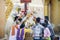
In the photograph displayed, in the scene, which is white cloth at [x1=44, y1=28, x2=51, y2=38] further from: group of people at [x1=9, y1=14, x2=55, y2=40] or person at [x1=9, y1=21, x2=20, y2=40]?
person at [x1=9, y1=21, x2=20, y2=40]

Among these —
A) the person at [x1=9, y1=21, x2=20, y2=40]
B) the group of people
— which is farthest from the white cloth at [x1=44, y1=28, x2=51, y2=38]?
the person at [x1=9, y1=21, x2=20, y2=40]

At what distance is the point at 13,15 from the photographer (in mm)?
1844

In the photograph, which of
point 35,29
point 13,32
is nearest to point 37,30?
point 35,29

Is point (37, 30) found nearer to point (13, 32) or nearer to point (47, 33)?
point (47, 33)

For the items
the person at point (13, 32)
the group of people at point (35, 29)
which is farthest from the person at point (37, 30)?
the person at point (13, 32)

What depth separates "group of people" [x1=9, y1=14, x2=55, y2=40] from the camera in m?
1.80

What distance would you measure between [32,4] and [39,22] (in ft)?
0.84

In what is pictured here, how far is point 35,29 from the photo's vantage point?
1854 mm

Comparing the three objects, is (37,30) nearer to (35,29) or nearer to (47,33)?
(35,29)

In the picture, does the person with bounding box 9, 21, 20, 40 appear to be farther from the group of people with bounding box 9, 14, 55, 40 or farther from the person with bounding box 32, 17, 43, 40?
the person with bounding box 32, 17, 43, 40

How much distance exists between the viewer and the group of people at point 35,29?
1799 mm

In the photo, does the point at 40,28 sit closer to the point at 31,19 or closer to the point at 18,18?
the point at 31,19

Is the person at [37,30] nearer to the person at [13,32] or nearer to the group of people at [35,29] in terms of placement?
the group of people at [35,29]

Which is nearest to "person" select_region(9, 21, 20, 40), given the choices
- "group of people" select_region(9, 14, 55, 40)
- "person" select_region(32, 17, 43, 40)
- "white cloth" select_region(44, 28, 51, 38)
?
"group of people" select_region(9, 14, 55, 40)
